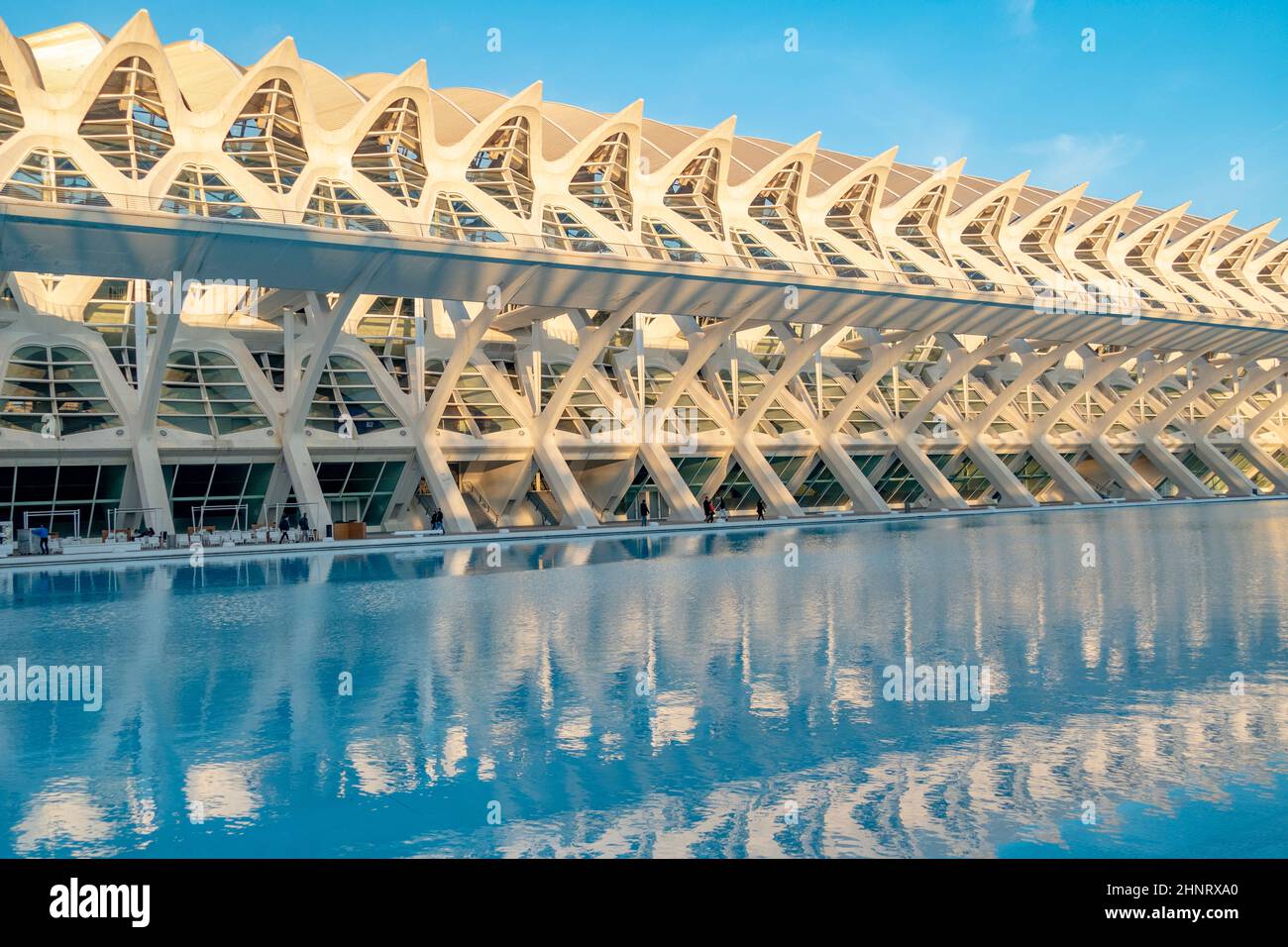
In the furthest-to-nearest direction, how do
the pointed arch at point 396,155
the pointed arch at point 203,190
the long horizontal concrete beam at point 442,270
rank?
the pointed arch at point 396,155 < the pointed arch at point 203,190 < the long horizontal concrete beam at point 442,270

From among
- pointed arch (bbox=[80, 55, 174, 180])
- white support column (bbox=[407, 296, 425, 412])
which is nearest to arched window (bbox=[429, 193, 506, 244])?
white support column (bbox=[407, 296, 425, 412])

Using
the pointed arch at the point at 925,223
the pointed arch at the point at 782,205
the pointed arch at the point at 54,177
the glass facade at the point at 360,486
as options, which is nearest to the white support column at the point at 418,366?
the glass facade at the point at 360,486

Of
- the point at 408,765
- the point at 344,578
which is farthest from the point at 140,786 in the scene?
the point at 344,578

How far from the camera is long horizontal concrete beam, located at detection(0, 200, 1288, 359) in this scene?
19.6m

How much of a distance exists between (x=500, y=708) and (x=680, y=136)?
3318cm

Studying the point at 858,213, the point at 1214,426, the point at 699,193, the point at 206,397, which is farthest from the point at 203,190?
the point at 1214,426

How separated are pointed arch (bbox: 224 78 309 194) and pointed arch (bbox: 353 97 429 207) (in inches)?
66.0

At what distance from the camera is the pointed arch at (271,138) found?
2694 cm

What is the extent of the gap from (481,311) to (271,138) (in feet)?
26.3

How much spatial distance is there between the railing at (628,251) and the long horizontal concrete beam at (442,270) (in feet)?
0.79

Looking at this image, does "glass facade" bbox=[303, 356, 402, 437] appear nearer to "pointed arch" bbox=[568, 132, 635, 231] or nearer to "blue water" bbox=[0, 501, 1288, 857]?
"pointed arch" bbox=[568, 132, 635, 231]

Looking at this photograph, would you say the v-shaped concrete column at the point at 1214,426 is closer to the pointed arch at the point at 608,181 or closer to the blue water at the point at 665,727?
the pointed arch at the point at 608,181

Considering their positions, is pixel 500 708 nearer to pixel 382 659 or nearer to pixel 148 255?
pixel 382 659

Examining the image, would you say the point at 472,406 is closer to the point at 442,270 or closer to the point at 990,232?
the point at 442,270
